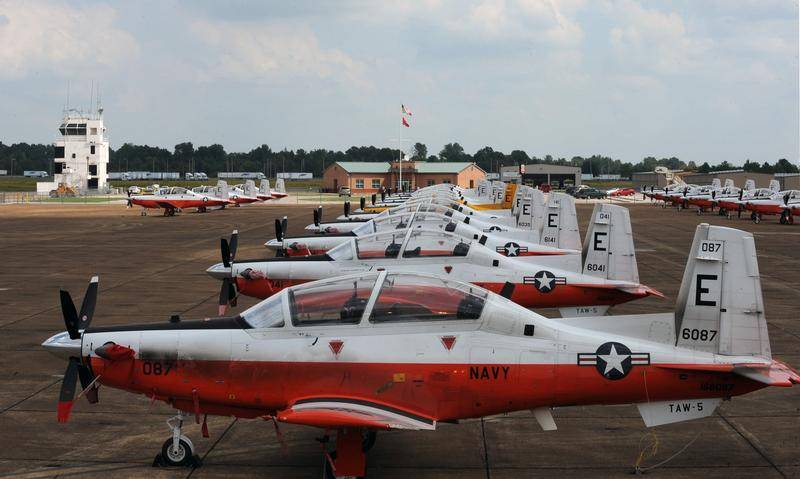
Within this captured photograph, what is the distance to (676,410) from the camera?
809cm

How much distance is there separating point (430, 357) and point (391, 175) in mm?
109299

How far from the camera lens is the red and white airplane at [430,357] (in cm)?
796

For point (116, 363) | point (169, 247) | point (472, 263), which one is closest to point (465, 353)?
point (116, 363)

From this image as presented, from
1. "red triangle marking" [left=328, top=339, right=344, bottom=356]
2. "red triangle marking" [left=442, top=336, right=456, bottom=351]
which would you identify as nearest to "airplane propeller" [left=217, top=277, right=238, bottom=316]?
"red triangle marking" [left=328, top=339, right=344, bottom=356]

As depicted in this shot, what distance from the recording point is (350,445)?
25.3 ft

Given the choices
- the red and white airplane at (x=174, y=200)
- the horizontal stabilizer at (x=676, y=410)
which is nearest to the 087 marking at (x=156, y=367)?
the horizontal stabilizer at (x=676, y=410)

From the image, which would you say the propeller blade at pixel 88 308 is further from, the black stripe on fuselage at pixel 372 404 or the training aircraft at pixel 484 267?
the training aircraft at pixel 484 267

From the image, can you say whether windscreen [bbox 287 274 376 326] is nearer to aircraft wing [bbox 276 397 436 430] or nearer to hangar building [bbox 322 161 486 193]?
aircraft wing [bbox 276 397 436 430]

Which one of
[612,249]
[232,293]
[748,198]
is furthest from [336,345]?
[748,198]

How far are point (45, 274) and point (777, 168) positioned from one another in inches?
7236

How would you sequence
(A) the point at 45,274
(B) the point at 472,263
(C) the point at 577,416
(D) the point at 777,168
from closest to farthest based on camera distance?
(C) the point at 577,416, (B) the point at 472,263, (A) the point at 45,274, (D) the point at 777,168

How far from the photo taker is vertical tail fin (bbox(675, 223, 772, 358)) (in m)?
8.14

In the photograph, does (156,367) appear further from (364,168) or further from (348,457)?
(364,168)

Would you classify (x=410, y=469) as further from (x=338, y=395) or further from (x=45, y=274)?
(x=45, y=274)
